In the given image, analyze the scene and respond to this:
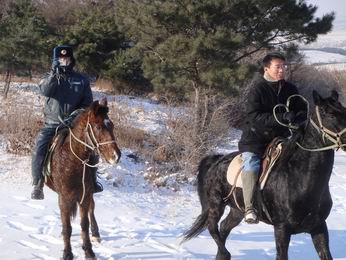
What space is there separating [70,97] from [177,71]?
378 inches

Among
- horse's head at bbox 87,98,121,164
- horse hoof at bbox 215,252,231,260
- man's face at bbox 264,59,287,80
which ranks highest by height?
man's face at bbox 264,59,287,80

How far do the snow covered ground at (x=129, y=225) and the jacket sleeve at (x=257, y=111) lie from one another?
6.75 feet

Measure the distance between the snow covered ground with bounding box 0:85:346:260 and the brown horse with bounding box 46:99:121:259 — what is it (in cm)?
57

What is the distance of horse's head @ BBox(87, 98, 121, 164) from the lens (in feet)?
15.6

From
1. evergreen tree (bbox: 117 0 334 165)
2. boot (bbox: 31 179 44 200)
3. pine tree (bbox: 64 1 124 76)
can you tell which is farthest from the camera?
pine tree (bbox: 64 1 124 76)

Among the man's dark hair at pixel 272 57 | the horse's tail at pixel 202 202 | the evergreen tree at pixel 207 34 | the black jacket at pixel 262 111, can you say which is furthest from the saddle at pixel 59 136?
the evergreen tree at pixel 207 34

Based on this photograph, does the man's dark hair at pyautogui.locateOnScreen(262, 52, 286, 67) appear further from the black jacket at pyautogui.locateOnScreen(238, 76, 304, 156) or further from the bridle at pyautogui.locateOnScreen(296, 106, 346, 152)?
the bridle at pyautogui.locateOnScreen(296, 106, 346, 152)

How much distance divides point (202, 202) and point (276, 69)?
7.03ft

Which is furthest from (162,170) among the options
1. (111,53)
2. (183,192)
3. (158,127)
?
(111,53)

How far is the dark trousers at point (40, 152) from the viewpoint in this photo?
5.76 metres

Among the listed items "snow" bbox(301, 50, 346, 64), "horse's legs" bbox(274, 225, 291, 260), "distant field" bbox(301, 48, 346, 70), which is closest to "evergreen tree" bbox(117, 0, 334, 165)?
"horse's legs" bbox(274, 225, 291, 260)

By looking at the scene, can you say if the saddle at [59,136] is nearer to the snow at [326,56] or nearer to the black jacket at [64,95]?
the black jacket at [64,95]

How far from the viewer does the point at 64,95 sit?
5.88 m

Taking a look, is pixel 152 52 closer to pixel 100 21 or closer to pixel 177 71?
pixel 177 71
